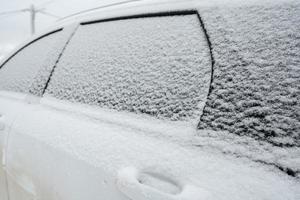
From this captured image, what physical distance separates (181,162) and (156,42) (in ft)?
1.97

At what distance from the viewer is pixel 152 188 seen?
971 mm

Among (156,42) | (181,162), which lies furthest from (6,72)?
(181,162)

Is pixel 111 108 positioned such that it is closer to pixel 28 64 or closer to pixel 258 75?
pixel 258 75

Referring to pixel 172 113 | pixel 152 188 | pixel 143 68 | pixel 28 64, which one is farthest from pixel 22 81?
pixel 152 188

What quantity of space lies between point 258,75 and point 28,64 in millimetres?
1958

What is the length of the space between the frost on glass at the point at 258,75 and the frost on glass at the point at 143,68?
77 mm

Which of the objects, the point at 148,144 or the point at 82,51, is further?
the point at 82,51

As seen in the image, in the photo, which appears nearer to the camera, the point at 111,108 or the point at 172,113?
the point at 172,113

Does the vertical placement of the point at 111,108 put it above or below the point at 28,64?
below

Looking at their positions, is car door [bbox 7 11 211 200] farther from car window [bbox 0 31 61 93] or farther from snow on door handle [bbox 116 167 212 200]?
car window [bbox 0 31 61 93]

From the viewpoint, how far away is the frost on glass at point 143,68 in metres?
1.18

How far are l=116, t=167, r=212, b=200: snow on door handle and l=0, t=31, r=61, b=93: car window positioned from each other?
1.23 meters

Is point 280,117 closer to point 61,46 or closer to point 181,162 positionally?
point 181,162

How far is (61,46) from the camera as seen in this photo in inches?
82.3
